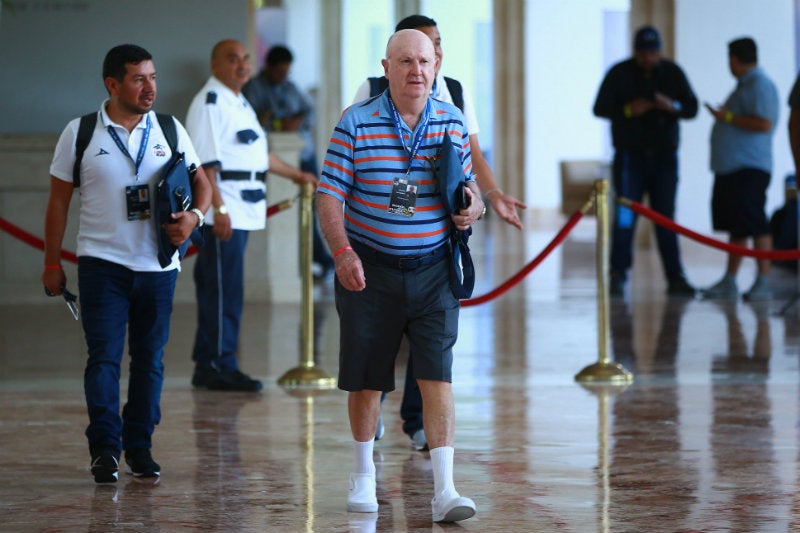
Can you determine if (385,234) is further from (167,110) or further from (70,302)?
(167,110)

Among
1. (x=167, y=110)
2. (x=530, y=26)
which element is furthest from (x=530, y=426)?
(x=530, y=26)

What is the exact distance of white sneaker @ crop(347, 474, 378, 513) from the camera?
509cm

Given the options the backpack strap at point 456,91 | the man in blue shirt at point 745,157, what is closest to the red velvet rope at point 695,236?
the backpack strap at point 456,91

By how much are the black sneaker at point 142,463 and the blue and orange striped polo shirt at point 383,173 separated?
55.4 inches

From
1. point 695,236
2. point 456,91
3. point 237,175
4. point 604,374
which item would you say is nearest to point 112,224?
point 456,91

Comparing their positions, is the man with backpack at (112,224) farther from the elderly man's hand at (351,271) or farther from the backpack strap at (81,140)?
the elderly man's hand at (351,271)

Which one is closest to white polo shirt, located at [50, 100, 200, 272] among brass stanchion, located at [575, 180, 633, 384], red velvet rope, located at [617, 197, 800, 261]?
brass stanchion, located at [575, 180, 633, 384]

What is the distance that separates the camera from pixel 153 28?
40.2 feet

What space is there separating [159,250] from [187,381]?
2.78 meters

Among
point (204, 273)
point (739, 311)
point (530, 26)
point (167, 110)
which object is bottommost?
point (739, 311)

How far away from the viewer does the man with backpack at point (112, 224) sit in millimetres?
5465

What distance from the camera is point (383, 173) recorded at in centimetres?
487

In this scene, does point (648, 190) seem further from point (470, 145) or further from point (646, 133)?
point (470, 145)

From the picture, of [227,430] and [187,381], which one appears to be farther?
[187,381]
